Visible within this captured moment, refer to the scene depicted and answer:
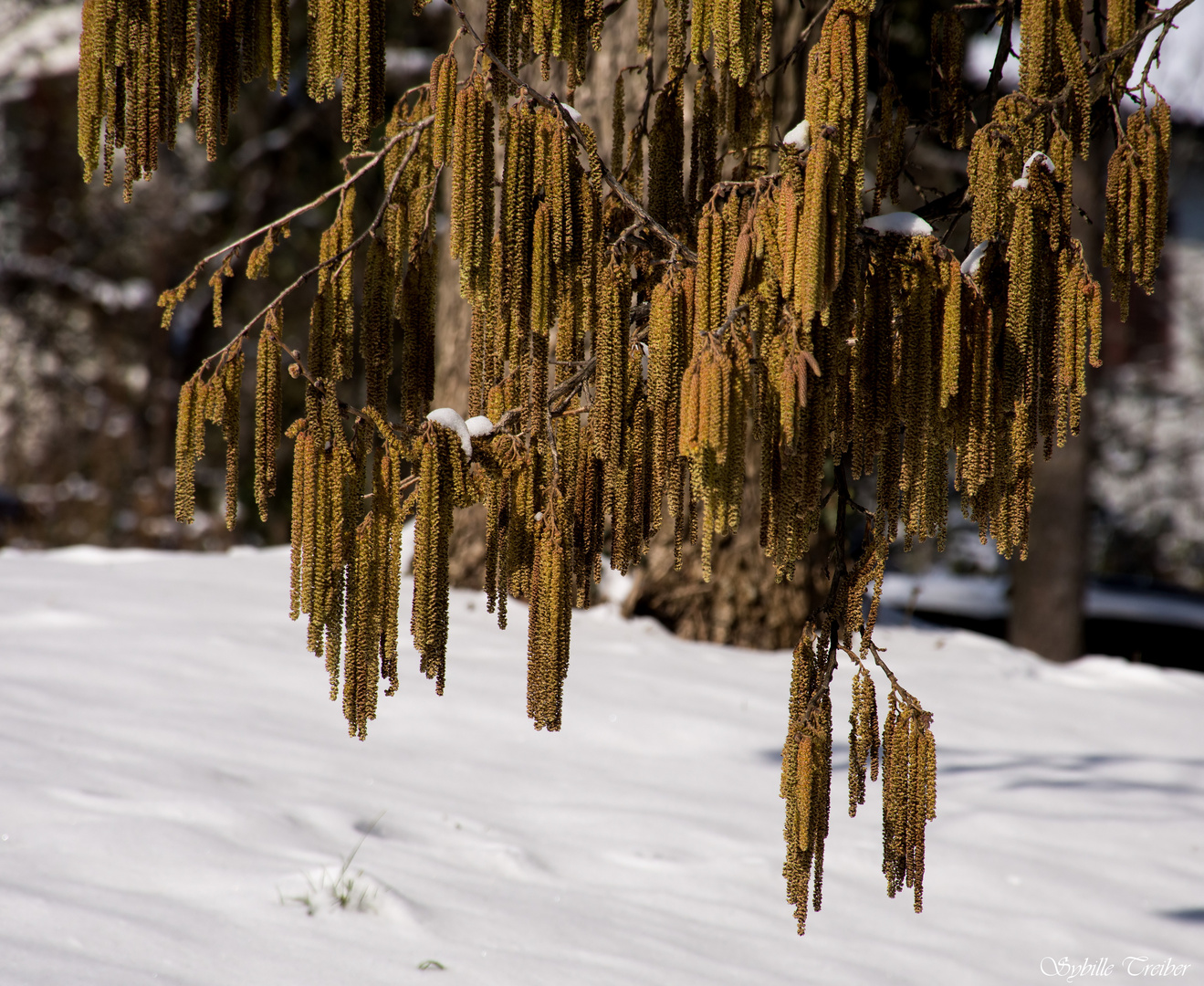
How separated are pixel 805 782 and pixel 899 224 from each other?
1.03 m

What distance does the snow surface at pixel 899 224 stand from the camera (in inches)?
75.3

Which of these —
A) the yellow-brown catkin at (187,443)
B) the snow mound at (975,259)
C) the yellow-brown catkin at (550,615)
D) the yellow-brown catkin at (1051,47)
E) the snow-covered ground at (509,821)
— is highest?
the yellow-brown catkin at (1051,47)

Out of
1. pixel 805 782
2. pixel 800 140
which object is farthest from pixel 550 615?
pixel 800 140

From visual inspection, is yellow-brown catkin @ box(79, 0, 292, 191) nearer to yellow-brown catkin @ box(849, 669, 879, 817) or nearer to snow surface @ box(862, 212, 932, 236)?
snow surface @ box(862, 212, 932, 236)

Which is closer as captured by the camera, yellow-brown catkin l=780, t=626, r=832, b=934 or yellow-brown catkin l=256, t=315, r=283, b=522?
yellow-brown catkin l=256, t=315, r=283, b=522

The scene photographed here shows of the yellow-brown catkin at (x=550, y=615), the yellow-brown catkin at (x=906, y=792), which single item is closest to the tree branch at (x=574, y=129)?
the yellow-brown catkin at (x=550, y=615)

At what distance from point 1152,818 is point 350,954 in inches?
117

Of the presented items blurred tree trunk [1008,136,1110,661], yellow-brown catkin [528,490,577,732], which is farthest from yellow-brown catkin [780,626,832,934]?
blurred tree trunk [1008,136,1110,661]

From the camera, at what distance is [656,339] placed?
1.80m

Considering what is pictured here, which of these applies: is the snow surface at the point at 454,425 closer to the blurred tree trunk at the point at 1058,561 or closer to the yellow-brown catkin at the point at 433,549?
the yellow-brown catkin at the point at 433,549

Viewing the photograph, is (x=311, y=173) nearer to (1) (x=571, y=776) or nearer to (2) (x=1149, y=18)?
(1) (x=571, y=776)

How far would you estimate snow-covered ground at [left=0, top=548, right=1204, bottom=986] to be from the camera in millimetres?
2502

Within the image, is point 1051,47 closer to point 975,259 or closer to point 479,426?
point 975,259

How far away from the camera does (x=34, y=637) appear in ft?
14.0
